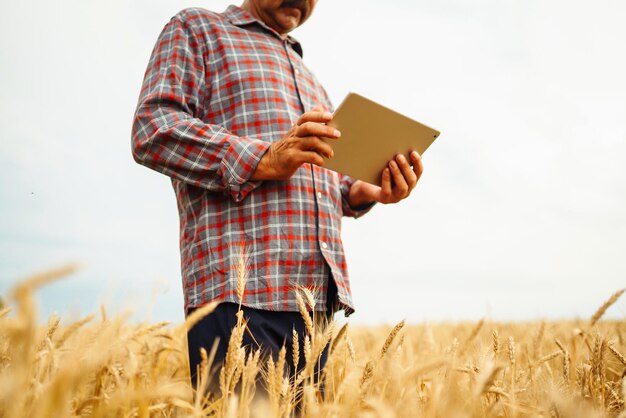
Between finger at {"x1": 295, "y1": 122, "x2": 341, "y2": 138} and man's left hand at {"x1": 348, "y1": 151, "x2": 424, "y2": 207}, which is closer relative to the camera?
finger at {"x1": 295, "y1": 122, "x2": 341, "y2": 138}

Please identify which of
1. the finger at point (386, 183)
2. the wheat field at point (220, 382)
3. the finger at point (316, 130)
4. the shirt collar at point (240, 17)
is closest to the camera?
the wheat field at point (220, 382)

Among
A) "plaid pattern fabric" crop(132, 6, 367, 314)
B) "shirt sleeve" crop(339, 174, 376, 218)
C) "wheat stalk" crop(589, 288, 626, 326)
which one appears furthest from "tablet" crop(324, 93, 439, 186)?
"wheat stalk" crop(589, 288, 626, 326)

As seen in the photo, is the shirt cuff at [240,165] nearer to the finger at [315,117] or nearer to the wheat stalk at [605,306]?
the finger at [315,117]

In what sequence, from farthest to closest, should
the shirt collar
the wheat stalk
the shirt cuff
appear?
1. the shirt collar
2. the wheat stalk
3. the shirt cuff

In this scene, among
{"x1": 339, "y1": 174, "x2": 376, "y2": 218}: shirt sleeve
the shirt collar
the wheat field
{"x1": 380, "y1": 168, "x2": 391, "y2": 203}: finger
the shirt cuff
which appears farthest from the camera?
{"x1": 339, "y1": 174, "x2": 376, "y2": 218}: shirt sleeve

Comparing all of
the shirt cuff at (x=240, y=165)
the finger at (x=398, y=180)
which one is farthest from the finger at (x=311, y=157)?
the finger at (x=398, y=180)

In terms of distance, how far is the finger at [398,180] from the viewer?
184 cm

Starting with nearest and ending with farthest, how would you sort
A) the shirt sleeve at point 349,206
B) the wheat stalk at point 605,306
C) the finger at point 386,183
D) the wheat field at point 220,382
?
the wheat field at point 220,382 < the wheat stalk at point 605,306 < the finger at point 386,183 < the shirt sleeve at point 349,206

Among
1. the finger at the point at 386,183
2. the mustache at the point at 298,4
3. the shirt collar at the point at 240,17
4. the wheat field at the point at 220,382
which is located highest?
the mustache at the point at 298,4

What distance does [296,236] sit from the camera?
1.78 meters

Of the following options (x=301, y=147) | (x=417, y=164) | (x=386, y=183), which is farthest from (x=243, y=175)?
(x=417, y=164)

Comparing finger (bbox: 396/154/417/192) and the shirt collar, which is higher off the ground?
the shirt collar

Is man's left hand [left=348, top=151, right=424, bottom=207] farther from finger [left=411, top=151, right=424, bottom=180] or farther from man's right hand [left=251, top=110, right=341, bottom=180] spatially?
man's right hand [left=251, top=110, right=341, bottom=180]

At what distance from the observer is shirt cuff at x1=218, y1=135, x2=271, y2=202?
163 cm
